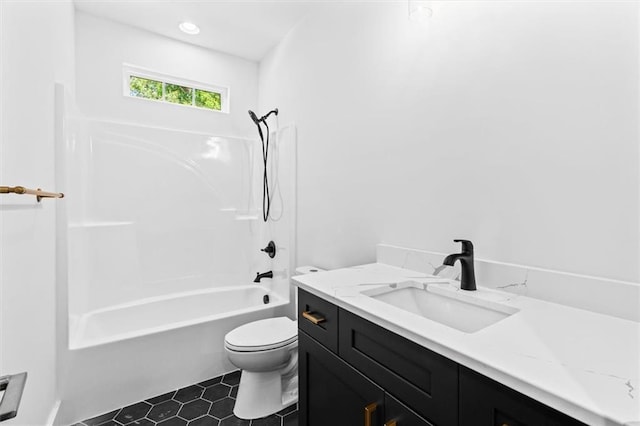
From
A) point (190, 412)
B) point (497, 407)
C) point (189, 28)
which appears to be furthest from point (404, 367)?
point (189, 28)

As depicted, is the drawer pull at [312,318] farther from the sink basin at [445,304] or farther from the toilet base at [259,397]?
the toilet base at [259,397]

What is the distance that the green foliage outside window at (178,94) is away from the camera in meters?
2.79

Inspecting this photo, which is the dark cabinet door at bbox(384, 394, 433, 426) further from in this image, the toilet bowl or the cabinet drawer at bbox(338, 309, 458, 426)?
the toilet bowl

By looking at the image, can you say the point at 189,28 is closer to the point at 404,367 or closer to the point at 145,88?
the point at 145,88

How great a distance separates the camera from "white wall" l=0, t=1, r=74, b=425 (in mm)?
1099

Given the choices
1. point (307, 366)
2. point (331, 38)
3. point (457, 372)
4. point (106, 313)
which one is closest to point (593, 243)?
point (457, 372)

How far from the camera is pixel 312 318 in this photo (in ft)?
4.06

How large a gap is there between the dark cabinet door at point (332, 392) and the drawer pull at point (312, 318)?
0.09 m

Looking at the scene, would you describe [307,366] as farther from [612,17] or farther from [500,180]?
[612,17]

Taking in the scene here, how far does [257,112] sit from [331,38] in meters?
1.29

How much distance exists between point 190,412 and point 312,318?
1.25 meters

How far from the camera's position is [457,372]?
71 cm

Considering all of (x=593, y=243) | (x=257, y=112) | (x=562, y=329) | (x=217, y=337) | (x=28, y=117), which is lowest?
(x=217, y=337)

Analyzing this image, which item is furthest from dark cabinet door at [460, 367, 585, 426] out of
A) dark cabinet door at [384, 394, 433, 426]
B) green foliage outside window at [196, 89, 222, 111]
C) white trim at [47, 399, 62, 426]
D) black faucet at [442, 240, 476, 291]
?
green foliage outside window at [196, 89, 222, 111]
